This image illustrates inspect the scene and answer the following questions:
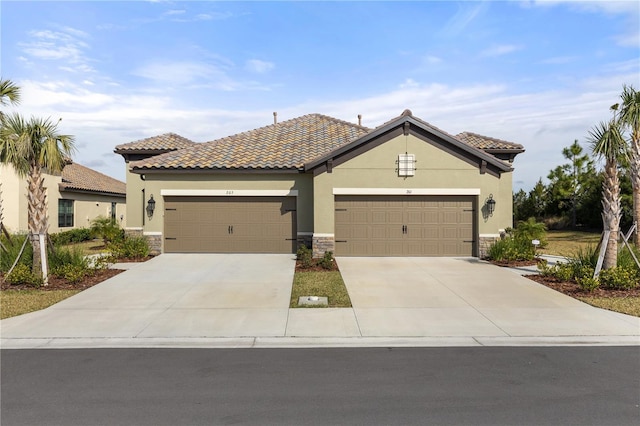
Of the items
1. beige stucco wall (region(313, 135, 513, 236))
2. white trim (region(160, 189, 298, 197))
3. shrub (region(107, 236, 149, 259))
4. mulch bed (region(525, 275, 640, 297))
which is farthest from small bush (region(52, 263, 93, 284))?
mulch bed (region(525, 275, 640, 297))

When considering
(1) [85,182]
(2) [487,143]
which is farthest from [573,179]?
(1) [85,182]

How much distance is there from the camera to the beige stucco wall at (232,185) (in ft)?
55.6

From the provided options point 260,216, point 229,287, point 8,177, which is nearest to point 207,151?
point 260,216

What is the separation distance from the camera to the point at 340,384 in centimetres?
538

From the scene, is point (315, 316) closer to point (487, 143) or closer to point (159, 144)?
point (487, 143)

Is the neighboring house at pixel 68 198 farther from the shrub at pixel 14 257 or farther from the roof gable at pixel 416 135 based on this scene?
the roof gable at pixel 416 135

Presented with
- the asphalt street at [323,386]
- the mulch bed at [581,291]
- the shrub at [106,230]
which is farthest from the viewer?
the shrub at [106,230]

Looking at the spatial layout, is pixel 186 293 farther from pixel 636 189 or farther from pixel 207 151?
pixel 636 189

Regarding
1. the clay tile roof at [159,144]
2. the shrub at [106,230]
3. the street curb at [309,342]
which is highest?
the clay tile roof at [159,144]

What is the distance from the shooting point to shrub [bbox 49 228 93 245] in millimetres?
21064

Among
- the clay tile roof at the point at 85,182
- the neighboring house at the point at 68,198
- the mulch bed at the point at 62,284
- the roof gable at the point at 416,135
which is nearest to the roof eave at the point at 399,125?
the roof gable at the point at 416,135

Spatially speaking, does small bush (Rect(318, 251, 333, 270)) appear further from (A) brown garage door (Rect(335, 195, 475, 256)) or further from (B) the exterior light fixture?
(B) the exterior light fixture

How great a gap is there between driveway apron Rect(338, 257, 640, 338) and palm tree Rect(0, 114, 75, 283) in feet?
26.1

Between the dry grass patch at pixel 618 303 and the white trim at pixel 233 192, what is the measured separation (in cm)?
1028
